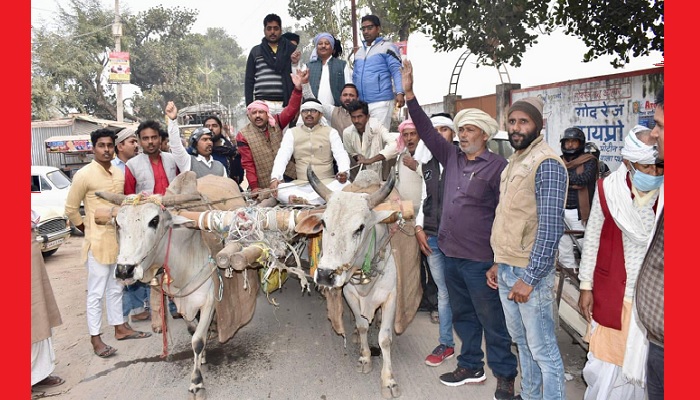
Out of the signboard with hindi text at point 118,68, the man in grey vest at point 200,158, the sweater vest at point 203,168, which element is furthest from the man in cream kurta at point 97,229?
the signboard with hindi text at point 118,68

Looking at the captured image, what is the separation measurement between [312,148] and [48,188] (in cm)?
968

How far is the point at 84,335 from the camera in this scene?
5.69 metres

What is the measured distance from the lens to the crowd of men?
300 cm

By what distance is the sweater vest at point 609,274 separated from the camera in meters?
3.10

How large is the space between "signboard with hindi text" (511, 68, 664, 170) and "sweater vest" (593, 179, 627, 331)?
447 centimetres

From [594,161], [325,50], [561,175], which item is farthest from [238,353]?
[594,161]

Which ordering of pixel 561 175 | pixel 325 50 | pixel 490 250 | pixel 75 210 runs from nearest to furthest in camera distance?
pixel 561 175 → pixel 490 250 → pixel 75 210 → pixel 325 50

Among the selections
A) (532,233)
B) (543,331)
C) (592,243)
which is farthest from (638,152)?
(543,331)

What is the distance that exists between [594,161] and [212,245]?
14.4 feet

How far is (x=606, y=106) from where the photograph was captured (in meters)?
8.02

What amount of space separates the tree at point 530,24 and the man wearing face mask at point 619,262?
21.0 feet

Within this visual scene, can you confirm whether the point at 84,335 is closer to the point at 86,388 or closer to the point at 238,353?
the point at 86,388

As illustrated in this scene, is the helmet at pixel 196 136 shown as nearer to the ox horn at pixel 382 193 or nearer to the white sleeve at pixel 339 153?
the white sleeve at pixel 339 153

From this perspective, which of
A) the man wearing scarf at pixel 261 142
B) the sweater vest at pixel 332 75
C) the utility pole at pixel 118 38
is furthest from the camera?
the utility pole at pixel 118 38
